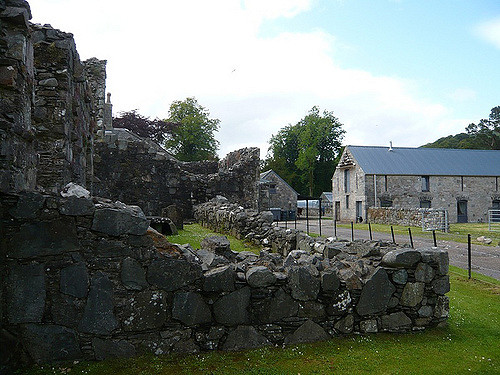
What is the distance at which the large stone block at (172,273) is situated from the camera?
4.84 m

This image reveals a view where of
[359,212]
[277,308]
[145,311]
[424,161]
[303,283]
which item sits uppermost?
[424,161]

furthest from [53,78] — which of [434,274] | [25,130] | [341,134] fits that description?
[341,134]

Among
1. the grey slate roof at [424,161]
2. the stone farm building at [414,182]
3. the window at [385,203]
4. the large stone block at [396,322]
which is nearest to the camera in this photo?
the large stone block at [396,322]

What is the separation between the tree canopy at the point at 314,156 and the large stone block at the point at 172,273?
6075cm

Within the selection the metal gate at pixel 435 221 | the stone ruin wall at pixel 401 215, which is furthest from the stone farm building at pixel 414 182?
the metal gate at pixel 435 221

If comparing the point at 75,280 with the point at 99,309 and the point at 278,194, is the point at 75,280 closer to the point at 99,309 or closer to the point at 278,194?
the point at 99,309

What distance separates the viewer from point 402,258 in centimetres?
577

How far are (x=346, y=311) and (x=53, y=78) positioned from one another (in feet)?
21.4

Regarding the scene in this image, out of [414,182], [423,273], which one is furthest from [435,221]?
[423,273]

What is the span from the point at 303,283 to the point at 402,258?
1.60 meters

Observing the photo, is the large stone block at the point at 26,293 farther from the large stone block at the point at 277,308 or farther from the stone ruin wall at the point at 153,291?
the large stone block at the point at 277,308

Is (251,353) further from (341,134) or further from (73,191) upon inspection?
(341,134)

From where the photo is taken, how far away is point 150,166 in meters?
17.3

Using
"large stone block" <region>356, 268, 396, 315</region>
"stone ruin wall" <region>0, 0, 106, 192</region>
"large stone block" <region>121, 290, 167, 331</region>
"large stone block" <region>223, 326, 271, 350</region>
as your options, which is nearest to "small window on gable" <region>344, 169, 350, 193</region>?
"stone ruin wall" <region>0, 0, 106, 192</region>
